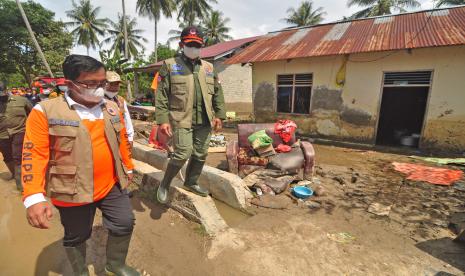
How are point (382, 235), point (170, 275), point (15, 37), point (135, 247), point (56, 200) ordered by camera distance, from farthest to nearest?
point (15, 37), point (382, 235), point (135, 247), point (170, 275), point (56, 200)

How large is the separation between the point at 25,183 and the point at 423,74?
29.8ft

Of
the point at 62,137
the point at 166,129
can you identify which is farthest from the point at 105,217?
the point at 166,129

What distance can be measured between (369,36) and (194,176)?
7.84 m

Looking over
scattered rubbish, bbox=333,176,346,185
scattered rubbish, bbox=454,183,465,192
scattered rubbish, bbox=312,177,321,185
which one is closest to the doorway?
scattered rubbish, bbox=454,183,465,192

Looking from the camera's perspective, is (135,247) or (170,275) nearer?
(170,275)

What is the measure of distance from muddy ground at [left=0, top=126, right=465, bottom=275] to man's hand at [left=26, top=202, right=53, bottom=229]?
1.09 m

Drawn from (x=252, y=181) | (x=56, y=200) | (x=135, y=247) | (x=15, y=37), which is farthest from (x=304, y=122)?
(x=15, y=37)

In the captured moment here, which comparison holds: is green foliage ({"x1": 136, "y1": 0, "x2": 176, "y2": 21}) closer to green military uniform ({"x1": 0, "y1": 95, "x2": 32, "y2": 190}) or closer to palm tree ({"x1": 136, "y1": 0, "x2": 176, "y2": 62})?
palm tree ({"x1": 136, "y1": 0, "x2": 176, "y2": 62})

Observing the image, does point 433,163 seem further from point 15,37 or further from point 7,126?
point 15,37

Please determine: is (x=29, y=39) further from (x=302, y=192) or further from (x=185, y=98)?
(x=302, y=192)

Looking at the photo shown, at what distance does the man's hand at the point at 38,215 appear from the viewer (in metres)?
1.45

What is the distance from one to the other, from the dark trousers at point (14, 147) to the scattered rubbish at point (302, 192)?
4514 millimetres

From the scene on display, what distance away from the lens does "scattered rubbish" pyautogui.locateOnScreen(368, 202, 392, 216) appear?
350 centimetres

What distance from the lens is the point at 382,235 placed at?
2.96m
